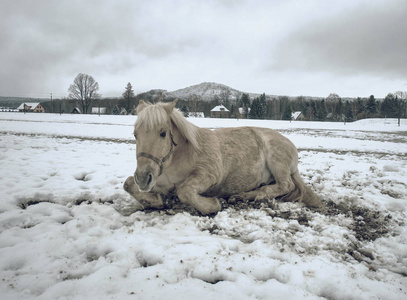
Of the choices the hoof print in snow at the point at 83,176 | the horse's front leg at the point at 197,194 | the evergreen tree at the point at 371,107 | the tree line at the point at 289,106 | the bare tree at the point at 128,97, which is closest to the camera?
the horse's front leg at the point at 197,194

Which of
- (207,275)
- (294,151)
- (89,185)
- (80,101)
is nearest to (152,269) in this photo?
(207,275)

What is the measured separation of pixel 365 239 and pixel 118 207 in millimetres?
3271

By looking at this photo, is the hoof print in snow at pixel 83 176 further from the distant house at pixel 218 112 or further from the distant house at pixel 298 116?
the distant house at pixel 298 116

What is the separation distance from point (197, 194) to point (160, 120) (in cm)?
113

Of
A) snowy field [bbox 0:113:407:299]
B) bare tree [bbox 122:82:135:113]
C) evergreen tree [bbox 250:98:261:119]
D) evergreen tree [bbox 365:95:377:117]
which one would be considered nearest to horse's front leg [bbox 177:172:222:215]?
snowy field [bbox 0:113:407:299]

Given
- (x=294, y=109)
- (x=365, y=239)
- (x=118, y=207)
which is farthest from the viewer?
(x=294, y=109)

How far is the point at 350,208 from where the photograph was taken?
3350mm

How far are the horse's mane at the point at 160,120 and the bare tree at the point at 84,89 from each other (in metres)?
80.9

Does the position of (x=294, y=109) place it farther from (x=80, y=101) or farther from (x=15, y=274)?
(x=15, y=274)

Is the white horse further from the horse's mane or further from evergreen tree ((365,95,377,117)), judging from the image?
evergreen tree ((365,95,377,117))

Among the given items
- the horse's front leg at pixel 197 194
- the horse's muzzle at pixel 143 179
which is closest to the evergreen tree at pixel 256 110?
the horse's front leg at pixel 197 194

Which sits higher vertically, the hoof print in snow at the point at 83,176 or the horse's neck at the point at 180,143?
the horse's neck at the point at 180,143

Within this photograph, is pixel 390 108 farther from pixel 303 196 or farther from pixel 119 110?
pixel 119 110

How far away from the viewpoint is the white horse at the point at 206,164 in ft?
8.93
